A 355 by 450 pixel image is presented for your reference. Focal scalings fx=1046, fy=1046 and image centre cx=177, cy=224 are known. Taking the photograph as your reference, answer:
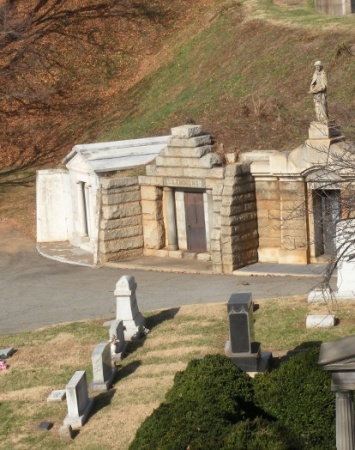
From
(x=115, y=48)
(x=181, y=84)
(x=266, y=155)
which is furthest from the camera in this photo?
(x=115, y=48)

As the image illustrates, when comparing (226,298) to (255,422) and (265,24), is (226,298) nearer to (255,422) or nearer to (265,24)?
(255,422)

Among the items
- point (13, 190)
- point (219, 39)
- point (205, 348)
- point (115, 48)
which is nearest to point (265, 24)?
point (219, 39)

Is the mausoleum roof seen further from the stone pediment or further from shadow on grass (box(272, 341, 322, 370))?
shadow on grass (box(272, 341, 322, 370))

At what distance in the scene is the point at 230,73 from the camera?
1468 inches

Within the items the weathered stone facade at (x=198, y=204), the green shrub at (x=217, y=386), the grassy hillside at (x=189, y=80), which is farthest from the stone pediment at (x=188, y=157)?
the green shrub at (x=217, y=386)

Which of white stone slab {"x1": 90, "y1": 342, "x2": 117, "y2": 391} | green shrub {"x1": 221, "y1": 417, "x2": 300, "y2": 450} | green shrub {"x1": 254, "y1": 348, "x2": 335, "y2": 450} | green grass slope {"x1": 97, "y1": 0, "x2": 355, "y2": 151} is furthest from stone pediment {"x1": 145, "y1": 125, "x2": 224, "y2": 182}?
green shrub {"x1": 221, "y1": 417, "x2": 300, "y2": 450}

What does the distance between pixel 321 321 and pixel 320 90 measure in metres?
7.41

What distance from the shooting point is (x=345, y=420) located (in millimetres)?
10836

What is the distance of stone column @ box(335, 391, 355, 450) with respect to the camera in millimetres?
10758

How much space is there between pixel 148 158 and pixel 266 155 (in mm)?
3975

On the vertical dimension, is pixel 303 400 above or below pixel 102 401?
above

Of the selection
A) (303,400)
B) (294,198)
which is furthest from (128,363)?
(294,198)

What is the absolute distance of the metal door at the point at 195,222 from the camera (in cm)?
2797

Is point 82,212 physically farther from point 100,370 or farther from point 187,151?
point 100,370
